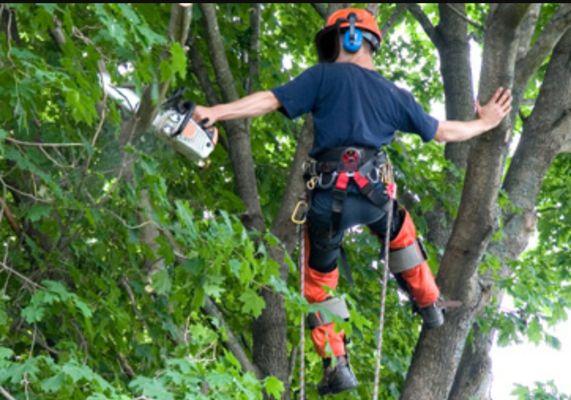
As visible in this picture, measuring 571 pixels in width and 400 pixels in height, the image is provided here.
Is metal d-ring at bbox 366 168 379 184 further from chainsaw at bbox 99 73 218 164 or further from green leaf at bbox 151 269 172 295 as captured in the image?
green leaf at bbox 151 269 172 295

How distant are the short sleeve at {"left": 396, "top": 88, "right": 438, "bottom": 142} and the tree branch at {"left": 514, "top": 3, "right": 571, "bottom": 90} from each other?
1.84 feet

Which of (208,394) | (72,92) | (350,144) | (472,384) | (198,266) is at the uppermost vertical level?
(72,92)

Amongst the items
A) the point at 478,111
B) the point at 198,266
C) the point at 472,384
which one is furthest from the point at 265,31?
the point at 198,266

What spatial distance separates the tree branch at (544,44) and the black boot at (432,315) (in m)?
1.22

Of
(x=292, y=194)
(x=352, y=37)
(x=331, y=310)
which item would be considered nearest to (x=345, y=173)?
(x=352, y=37)

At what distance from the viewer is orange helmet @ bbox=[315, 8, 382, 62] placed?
18.4ft

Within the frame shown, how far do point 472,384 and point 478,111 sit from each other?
3.32 meters

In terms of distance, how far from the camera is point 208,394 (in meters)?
5.00

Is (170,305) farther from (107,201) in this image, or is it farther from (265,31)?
(265,31)

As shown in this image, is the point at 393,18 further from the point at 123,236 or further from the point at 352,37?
the point at 123,236

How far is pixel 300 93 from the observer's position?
544 centimetres

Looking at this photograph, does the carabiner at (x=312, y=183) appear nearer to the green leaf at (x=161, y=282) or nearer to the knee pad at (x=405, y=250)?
the knee pad at (x=405, y=250)

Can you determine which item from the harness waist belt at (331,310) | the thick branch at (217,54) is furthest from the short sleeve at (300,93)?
the thick branch at (217,54)

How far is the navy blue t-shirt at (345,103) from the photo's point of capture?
5.46 m
